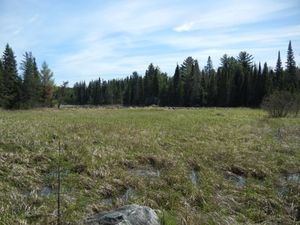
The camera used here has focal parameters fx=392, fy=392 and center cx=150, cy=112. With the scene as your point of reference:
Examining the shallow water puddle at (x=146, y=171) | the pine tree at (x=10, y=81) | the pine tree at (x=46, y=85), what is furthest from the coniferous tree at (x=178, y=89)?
the shallow water puddle at (x=146, y=171)

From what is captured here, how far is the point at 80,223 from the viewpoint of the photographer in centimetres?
805

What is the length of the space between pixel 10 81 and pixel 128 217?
58.7 m

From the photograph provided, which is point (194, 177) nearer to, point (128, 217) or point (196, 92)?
point (128, 217)

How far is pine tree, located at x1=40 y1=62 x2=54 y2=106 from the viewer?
74312mm

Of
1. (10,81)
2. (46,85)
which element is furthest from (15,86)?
(46,85)

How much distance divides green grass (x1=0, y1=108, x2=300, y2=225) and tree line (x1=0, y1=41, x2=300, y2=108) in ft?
150

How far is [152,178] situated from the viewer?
12453mm

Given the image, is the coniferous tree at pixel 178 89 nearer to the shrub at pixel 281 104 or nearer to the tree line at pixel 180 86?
the tree line at pixel 180 86

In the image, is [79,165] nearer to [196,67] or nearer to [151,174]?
[151,174]

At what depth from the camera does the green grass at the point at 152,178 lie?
359 inches

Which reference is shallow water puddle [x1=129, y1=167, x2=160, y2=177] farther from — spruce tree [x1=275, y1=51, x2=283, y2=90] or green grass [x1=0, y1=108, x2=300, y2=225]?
spruce tree [x1=275, y1=51, x2=283, y2=90]

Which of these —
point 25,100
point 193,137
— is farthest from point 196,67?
point 193,137

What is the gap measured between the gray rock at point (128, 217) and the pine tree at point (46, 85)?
6787cm

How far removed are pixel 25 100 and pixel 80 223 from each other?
5859cm
